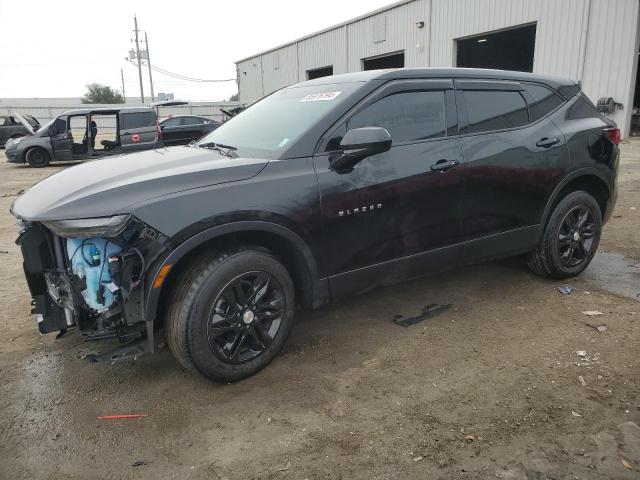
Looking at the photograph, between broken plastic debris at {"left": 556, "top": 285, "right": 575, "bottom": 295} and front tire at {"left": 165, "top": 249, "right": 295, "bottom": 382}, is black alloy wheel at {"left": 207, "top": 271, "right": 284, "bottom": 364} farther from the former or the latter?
broken plastic debris at {"left": 556, "top": 285, "right": 575, "bottom": 295}

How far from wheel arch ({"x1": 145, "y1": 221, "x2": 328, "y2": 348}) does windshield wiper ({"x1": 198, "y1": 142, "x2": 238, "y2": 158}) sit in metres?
0.62

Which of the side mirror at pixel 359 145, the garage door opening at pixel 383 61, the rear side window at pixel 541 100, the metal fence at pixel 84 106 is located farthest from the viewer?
the metal fence at pixel 84 106

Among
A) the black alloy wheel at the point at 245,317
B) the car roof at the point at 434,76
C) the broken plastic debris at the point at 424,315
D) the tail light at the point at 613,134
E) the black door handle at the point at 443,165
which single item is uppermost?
the car roof at the point at 434,76

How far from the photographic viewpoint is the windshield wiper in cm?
325

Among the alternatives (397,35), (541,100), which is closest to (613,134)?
(541,100)

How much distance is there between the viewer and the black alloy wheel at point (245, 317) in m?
2.79

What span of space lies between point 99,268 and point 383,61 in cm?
2486

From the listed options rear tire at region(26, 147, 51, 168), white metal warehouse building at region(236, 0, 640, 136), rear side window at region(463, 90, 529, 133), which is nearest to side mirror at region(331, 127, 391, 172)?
rear side window at region(463, 90, 529, 133)

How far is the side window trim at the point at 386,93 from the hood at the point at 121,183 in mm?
422

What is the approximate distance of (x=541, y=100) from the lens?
163 inches

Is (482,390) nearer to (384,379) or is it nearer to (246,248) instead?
(384,379)

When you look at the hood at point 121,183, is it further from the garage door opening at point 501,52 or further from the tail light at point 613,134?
the garage door opening at point 501,52

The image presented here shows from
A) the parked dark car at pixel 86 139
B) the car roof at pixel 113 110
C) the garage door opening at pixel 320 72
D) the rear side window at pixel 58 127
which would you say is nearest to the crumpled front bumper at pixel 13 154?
the parked dark car at pixel 86 139

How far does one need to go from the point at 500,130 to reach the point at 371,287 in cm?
163
